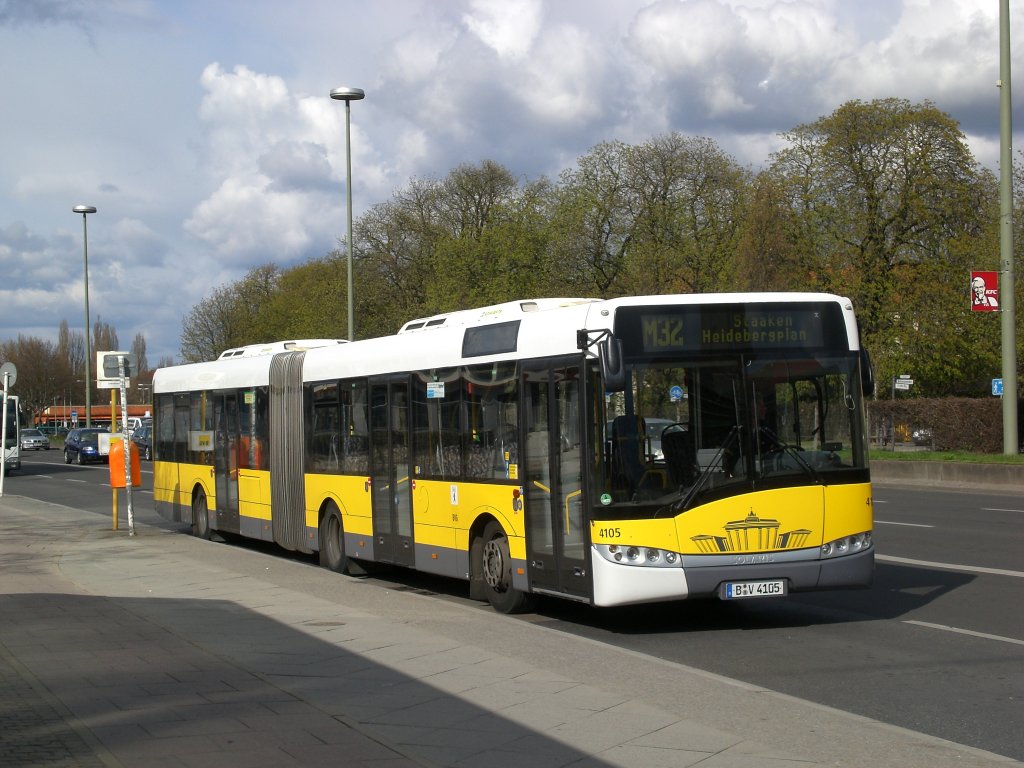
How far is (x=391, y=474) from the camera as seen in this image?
1483cm

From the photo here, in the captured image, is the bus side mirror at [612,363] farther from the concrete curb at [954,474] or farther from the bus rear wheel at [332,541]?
the concrete curb at [954,474]

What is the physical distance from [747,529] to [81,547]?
489 inches

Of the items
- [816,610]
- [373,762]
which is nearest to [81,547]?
[816,610]

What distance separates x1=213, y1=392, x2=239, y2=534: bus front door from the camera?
793 inches

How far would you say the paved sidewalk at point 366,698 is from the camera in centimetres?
671

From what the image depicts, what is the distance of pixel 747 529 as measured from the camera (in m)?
10.7

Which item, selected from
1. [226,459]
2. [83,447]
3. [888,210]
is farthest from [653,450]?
[83,447]

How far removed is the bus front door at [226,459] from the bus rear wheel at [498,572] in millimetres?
8300

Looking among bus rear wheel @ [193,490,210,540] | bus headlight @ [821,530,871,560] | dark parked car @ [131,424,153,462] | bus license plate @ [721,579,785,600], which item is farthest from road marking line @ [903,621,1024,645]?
dark parked car @ [131,424,153,462]

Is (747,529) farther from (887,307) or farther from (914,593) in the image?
(887,307)

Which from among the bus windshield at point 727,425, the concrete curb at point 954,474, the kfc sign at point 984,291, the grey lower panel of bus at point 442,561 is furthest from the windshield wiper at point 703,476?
the kfc sign at point 984,291

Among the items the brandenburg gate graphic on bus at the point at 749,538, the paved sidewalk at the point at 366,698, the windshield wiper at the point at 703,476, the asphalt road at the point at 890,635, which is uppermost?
the windshield wiper at the point at 703,476

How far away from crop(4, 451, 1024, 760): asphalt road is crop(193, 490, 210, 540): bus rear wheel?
5985 mm

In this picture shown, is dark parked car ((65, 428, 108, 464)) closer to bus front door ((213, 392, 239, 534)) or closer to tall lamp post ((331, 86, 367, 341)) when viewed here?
tall lamp post ((331, 86, 367, 341))
